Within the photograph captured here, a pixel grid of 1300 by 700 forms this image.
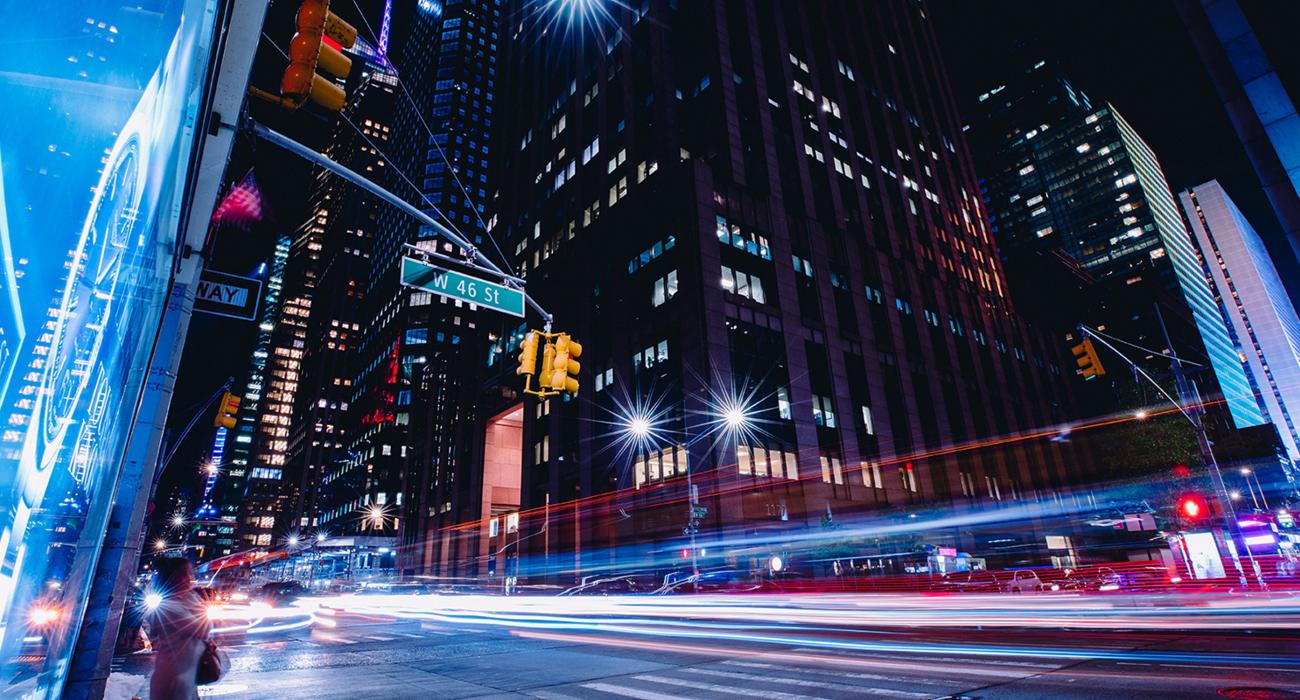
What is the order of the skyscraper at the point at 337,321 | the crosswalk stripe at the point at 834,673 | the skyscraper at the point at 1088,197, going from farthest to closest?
the skyscraper at the point at 337,321 → the skyscraper at the point at 1088,197 → the crosswalk stripe at the point at 834,673

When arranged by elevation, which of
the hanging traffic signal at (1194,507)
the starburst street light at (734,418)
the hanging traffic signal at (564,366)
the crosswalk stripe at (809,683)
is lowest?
the crosswalk stripe at (809,683)

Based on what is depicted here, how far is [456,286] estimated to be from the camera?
10492 mm

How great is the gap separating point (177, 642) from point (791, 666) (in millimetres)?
9282

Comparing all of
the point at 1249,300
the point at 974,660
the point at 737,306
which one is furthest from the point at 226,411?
the point at 1249,300

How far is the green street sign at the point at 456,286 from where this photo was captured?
1030cm

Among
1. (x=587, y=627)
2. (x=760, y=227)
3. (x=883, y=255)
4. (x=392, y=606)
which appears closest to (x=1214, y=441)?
(x=883, y=255)

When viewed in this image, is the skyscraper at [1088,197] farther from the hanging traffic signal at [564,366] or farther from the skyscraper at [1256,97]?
the hanging traffic signal at [564,366]

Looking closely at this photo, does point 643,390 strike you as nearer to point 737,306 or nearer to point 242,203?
point 737,306

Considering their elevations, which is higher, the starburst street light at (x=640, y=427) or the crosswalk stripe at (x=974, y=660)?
the starburst street light at (x=640, y=427)

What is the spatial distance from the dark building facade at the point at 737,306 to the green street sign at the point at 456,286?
18535mm

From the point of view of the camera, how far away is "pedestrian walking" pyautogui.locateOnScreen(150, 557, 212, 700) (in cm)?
423

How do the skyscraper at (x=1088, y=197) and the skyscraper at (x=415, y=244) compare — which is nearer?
the skyscraper at (x=415, y=244)

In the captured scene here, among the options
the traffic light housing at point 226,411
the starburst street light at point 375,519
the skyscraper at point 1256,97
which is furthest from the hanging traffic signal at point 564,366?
the starburst street light at point 375,519

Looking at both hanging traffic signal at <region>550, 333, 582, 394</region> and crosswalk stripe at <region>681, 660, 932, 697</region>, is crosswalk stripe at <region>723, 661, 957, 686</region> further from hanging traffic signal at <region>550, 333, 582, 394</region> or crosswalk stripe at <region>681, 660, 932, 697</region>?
hanging traffic signal at <region>550, 333, 582, 394</region>
